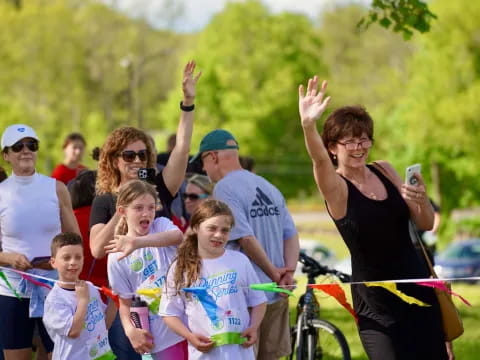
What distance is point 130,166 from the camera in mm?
6105

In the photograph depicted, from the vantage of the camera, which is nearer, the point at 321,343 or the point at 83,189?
the point at 83,189

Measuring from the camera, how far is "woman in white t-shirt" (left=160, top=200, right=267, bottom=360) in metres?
5.41

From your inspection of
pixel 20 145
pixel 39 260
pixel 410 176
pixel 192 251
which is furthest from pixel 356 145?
pixel 20 145

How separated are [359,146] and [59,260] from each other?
2.16m

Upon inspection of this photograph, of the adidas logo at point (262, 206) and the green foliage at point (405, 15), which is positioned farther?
the green foliage at point (405, 15)

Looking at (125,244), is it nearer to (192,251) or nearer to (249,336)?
(192,251)

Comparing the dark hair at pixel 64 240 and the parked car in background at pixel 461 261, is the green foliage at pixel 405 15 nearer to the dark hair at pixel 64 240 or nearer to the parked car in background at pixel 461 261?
the dark hair at pixel 64 240

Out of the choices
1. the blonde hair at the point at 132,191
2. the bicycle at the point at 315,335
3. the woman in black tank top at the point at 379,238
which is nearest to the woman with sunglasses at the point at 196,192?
the bicycle at the point at 315,335

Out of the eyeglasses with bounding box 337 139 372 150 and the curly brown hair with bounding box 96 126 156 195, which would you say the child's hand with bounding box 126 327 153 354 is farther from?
the eyeglasses with bounding box 337 139 372 150

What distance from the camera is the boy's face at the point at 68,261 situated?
602 cm

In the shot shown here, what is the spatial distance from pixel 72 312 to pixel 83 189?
50.7 inches

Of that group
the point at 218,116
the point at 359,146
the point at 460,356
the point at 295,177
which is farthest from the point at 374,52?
the point at 359,146

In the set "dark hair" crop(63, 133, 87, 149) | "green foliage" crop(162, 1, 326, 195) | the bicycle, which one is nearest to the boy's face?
the bicycle

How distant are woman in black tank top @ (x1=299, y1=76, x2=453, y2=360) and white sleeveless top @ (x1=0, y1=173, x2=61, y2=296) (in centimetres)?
227
